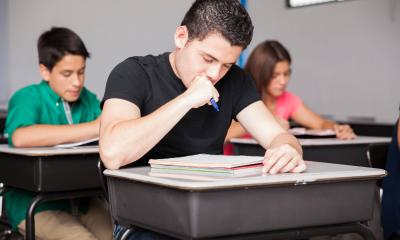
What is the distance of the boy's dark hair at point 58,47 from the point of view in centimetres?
288

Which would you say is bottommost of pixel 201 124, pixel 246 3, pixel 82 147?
pixel 82 147

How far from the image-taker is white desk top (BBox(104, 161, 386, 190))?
1.34 m

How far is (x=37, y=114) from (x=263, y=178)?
160cm

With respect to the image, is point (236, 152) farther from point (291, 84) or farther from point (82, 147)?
point (291, 84)

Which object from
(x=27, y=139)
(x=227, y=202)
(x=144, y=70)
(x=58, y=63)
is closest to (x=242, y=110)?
(x=144, y=70)

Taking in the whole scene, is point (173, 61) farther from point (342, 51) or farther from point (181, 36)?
point (342, 51)

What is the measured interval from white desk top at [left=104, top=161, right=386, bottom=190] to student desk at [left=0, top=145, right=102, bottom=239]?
2.63ft

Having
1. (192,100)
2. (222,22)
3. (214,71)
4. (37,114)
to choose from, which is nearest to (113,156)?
(192,100)

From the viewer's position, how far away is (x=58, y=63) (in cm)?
288

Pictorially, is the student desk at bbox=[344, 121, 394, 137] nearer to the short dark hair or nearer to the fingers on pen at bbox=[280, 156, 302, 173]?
the short dark hair

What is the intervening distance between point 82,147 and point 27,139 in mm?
254

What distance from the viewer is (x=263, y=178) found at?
4.65ft

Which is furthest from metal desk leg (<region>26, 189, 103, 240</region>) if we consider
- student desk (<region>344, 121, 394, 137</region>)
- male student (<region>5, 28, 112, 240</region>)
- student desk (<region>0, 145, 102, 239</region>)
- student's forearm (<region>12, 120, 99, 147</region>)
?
student desk (<region>344, 121, 394, 137</region>)

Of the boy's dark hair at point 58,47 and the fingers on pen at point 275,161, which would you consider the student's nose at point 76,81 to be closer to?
the boy's dark hair at point 58,47
